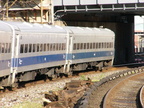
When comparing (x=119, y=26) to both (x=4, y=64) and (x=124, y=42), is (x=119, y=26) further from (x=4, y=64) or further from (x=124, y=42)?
(x=4, y=64)

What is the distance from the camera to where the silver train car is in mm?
18609

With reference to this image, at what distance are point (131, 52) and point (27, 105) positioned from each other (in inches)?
1441

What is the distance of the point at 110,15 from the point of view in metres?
47.0

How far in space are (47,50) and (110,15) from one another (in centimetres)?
2473

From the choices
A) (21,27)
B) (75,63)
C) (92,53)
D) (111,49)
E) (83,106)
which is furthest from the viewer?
(111,49)

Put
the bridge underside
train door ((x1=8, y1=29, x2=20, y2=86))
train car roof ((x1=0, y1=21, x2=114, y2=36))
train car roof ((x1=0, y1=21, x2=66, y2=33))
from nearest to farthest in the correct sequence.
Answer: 1. train door ((x1=8, y1=29, x2=20, y2=86))
2. train car roof ((x1=0, y1=21, x2=114, y2=36))
3. train car roof ((x1=0, y1=21, x2=66, y2=33))
4. the bridge underside

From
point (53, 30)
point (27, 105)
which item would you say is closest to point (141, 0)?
point (53, 30)

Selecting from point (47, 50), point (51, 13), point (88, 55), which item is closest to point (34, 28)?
point (47, 50)

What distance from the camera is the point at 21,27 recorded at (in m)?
20.2

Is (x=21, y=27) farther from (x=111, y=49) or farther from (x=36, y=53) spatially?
(x=111, y=49)

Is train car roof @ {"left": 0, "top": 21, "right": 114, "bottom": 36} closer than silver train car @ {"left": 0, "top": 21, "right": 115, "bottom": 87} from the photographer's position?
No

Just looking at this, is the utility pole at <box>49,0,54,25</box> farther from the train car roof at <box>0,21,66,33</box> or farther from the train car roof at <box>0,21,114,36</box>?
the train car roof at <box>0,21,66,33</box>

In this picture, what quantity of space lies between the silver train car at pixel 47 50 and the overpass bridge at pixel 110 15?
11.1 feet

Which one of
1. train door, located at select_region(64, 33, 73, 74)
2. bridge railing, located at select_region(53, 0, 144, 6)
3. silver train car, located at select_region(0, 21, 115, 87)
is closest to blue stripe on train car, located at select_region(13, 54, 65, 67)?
silver train car, located at select_region(0, 21, 115, 87)
